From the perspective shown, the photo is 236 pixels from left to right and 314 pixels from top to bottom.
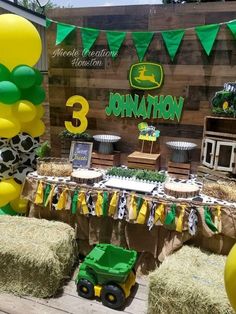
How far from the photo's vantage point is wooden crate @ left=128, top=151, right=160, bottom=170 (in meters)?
3.51

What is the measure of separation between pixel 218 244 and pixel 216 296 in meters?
0.66

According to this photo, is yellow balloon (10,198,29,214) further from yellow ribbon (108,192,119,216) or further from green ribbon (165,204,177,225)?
green ribbon (165,204,177,225)

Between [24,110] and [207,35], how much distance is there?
203 centimetres

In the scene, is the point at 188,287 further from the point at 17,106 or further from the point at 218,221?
the point at 17,106

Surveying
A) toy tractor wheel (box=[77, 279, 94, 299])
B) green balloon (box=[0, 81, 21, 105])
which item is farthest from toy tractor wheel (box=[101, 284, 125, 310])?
green balloon (box=[0, 81, 21, 105])

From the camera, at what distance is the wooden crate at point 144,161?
11.5 feet

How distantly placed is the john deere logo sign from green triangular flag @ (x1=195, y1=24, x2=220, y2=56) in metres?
0.51

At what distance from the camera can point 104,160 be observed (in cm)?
375

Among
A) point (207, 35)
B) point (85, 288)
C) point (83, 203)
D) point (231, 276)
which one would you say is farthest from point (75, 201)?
point (231, 276)

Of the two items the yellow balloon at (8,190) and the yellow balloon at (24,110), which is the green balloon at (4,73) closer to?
the yellow balloon at (24,110)

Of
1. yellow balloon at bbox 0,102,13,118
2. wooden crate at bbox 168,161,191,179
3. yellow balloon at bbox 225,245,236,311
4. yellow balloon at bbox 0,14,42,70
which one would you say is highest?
yellow balloon at bbox 0,14,42,70

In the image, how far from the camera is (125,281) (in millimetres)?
2787

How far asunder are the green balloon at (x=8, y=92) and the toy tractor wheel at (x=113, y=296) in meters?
2.01


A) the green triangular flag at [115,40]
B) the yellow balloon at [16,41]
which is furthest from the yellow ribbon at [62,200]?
the green triangular flag at [115,40]
